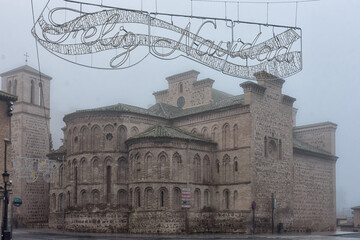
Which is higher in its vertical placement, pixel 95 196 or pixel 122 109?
pixel 122 109

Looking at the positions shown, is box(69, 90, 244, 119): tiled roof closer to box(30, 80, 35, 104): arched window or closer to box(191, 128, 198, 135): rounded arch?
box(191, 128, 198, 135): rounded arch

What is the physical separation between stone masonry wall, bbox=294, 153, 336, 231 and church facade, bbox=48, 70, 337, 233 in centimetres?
33

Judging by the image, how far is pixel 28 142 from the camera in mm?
56812

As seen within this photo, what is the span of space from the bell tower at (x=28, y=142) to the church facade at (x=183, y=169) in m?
7.36

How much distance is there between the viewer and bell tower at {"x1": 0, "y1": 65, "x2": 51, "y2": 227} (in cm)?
5538

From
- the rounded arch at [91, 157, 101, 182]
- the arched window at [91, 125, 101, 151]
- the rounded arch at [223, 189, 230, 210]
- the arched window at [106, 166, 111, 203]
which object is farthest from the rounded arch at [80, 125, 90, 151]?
the rounded arch at [223, 189, 230, 210]

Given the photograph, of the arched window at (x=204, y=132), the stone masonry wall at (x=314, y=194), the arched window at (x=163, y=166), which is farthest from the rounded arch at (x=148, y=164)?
the stone masonry wall at (x=314, y=194)

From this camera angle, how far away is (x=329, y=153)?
57.2m

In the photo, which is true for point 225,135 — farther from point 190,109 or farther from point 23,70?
point 23,70

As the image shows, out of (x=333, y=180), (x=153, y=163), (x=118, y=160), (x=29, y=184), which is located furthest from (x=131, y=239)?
(x=333, y=180)

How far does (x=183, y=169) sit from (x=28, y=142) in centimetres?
2235

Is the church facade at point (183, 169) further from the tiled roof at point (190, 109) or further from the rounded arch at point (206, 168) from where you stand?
the tiled roof at point (190, 109)

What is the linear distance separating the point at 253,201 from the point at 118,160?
1247cm

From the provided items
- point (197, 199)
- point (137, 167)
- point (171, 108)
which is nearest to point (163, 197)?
point (137, 167)
